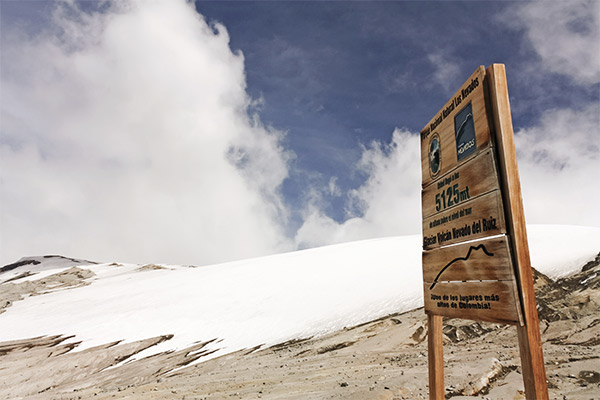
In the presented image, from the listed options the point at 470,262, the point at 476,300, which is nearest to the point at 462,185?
the point at 470,262

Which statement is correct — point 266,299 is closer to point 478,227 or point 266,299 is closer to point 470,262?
point 470,262

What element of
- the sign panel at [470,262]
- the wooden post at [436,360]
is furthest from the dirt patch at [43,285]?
the sign panel at [470,262]

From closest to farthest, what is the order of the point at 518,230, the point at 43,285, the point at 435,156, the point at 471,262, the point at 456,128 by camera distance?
the point at 518,230
the point at 471,262
the point at 456,128
the point at 435,156
the point at 43,285

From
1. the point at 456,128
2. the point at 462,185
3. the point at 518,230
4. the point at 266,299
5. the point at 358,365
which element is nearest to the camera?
the point at 518,230

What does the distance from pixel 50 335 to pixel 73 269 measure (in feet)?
99.2

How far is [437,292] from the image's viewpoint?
3959 millimetres

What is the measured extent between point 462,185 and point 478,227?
1.65 feet

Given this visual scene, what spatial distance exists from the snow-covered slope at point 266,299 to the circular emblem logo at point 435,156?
8.90 meters

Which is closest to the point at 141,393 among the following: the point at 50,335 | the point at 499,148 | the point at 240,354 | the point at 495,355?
the point at 240,354

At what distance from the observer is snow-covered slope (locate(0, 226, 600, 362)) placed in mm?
12859

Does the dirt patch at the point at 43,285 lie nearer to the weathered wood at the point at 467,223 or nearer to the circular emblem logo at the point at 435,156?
the weathered wood at the point at 467,223

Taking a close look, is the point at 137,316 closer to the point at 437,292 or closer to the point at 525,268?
the point at 437,292

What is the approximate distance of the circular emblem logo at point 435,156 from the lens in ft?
13.4

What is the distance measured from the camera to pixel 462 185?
3520 millimetres
